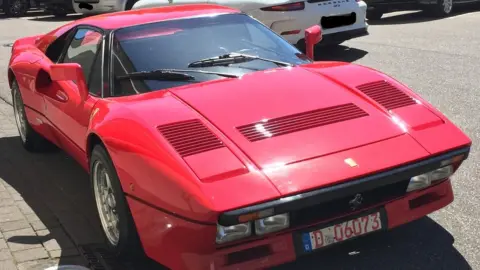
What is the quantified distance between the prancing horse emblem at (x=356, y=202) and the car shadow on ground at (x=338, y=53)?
6.34 meters

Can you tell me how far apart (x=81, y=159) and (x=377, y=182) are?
2.09m

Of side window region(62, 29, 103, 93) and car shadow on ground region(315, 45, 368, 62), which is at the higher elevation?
side window region(62, 29, 103, 93)

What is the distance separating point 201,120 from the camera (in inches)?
131

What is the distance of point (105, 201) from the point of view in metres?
3.80

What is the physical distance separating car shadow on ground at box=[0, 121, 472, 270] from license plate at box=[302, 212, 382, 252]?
333 mm

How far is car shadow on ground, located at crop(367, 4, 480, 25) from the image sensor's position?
13.7 m

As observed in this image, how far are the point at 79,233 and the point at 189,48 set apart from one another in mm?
1345

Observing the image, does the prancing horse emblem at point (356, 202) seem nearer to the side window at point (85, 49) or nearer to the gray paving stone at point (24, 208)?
the side window at point (85, 49)

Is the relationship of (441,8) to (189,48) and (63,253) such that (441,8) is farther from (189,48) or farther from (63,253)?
(63,253)

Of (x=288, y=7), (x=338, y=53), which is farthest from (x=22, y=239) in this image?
(x=338, y=53)

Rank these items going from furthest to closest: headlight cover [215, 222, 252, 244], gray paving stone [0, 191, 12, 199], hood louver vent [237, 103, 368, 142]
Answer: gray paving stone [0, 191, 12, 199] → hood louver vent [237, 103, 368, 142] → headlight cover [215, 222, 252, 244]

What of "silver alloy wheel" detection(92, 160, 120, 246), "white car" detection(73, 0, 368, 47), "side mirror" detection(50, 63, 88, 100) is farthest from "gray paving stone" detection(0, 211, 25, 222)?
"white car" detection(73, 0, 368, 47)

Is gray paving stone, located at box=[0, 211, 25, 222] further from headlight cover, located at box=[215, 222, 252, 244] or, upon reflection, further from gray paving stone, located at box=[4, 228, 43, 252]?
headlight cover, located at box=[215, 222, 252, 244]

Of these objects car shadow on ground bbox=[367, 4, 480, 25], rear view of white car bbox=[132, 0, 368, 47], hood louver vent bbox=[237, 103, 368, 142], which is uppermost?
hood louver vent bbox=[237, 103, 368, 142]
